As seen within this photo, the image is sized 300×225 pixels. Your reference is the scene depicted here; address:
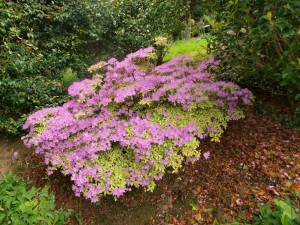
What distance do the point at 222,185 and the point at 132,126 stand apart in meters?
1.56

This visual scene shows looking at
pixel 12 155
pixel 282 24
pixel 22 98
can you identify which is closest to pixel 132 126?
pixel 282 24

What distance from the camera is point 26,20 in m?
5.40

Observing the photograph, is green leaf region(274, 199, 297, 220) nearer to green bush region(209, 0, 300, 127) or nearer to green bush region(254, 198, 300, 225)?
green bush region(254, 198, 300, 225)

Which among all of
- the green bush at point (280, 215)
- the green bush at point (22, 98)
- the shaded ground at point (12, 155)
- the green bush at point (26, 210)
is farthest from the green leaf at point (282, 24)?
the shaded ground at point (12, 155)

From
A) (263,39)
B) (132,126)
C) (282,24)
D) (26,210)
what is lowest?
(26,210)

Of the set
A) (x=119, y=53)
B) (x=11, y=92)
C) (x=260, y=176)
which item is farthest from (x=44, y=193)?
(x=119, y=53)

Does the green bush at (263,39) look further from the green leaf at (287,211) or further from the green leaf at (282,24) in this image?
the green leaf at (287,211)

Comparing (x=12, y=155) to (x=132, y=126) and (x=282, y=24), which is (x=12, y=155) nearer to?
(x=132, y=126)

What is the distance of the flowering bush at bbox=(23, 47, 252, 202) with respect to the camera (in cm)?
357

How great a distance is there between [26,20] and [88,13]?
1356 mm

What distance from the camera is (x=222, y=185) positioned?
145 inches

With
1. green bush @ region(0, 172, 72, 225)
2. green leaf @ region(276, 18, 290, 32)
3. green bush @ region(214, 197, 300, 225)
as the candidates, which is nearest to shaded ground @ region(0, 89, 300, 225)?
green bush @ region(214, 197, 300, 225)

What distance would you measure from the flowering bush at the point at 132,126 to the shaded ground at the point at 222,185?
0.88ft

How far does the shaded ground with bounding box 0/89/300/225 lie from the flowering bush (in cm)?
27
